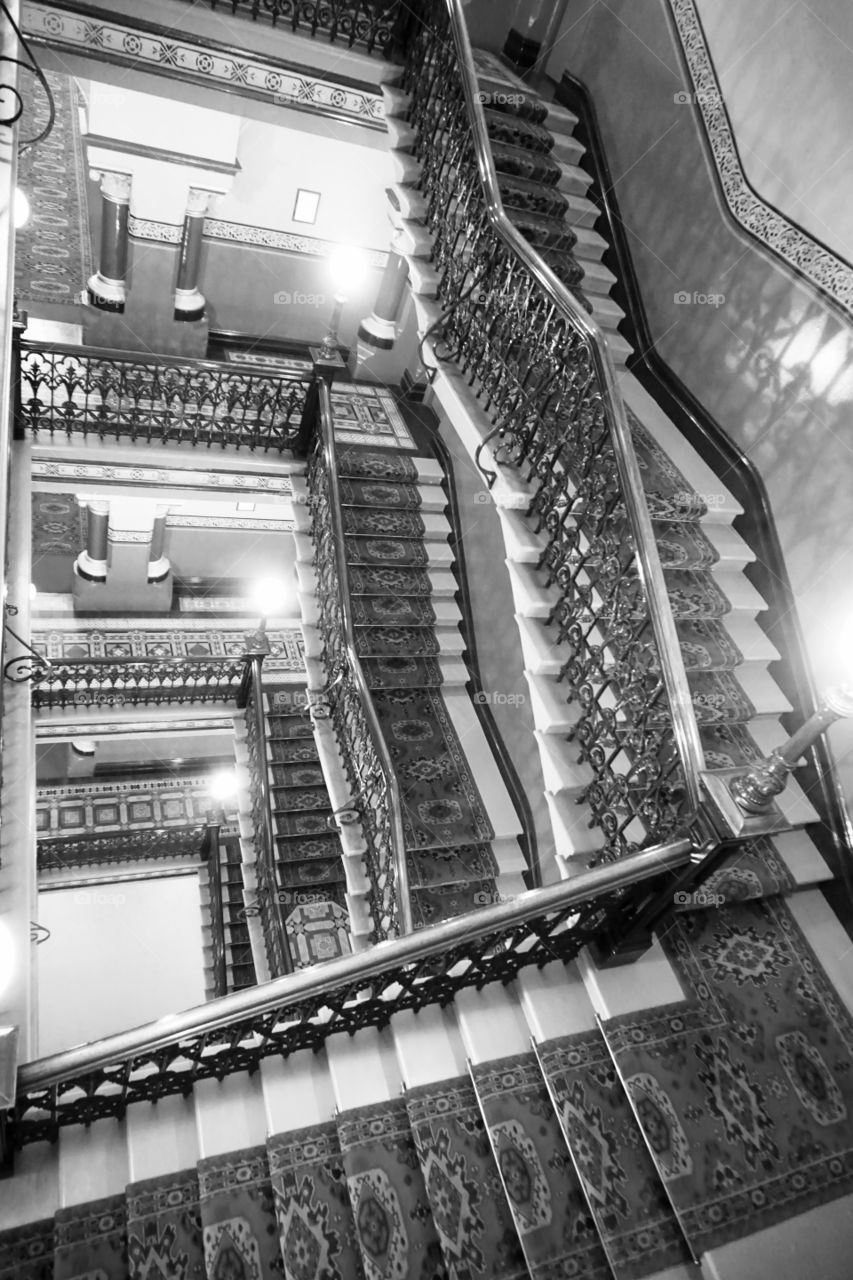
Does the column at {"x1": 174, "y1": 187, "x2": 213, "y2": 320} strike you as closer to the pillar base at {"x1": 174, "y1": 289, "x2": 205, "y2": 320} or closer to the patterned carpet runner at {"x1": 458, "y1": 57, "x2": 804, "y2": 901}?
the pillar base at {"x1": 174, "y1": 289, "x2": 205, "y2": 320}

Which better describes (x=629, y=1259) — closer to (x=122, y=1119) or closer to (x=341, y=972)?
(x=341, y=972)

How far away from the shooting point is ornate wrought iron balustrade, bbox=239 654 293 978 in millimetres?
6137

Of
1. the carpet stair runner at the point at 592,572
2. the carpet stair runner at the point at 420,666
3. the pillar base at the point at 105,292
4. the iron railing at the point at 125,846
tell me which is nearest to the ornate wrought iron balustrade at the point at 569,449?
the carpet stair runner at the point at 592,572

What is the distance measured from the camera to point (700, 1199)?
8.69ft

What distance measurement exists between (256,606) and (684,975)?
332 inches

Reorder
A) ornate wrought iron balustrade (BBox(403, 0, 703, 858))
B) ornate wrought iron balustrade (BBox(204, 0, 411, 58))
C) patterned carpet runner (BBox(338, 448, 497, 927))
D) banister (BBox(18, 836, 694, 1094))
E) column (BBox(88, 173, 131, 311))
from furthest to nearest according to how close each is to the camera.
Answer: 1. column (BBox(88, 173, 131, 311))
2. patterned carpet runner (BBox(338, 448, 497, 927))
3. ornate wrought iron balustrade (BBox(204, 0, 411, 58))
4. ornate wrought iron balustrade (BBox(403, 0, 703, 858))
5. banister (BBox(18, 836, 694, 1094))

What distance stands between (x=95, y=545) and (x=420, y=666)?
5.22 metres

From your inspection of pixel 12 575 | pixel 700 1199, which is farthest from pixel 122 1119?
pixel 12 575

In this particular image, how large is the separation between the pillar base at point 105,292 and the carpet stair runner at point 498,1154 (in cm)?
689

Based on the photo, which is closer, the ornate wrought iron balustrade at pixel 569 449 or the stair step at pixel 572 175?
the ornate wrought iron balustrade at pixel 569 449

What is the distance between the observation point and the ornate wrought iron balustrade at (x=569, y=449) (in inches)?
128

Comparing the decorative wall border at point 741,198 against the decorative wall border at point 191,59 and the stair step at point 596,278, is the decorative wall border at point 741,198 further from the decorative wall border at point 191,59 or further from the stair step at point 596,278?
the decorative wall border at point 191,59

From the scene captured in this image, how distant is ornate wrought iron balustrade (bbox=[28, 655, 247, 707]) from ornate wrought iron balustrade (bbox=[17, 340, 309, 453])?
2222mm

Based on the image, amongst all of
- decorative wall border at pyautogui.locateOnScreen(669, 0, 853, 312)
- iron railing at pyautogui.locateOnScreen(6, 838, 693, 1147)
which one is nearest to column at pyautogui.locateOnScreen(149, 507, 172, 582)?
decorative wall border at pyautogui.locateOnScreen(669, 0, 853, 312)
